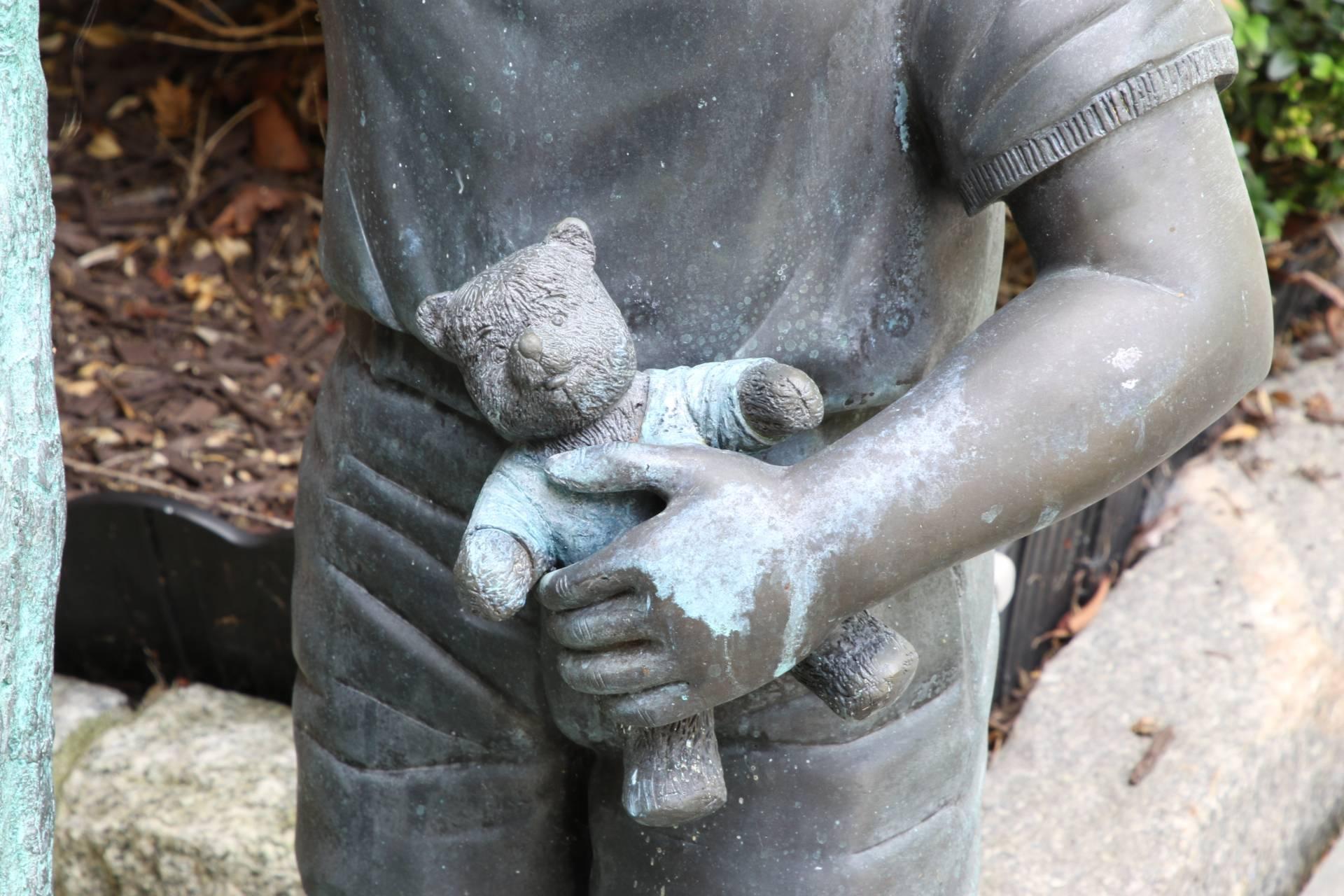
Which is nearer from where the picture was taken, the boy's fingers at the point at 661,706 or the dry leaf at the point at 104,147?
the boy's fingers at the point at 661,706

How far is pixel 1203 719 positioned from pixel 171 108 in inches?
113

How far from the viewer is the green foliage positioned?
9.56ft

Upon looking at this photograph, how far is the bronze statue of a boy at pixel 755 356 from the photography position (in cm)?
101

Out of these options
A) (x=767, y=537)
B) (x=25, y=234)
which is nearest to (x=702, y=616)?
(x=767, y=537)

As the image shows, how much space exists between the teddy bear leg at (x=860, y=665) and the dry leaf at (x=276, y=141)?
10.0 feet

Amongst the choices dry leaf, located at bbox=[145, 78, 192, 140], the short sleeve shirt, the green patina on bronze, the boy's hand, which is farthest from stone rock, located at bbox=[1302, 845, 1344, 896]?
dry leaf, located at bbox=[145, 78, 192, 140]

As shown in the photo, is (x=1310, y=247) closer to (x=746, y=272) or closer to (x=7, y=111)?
(x=746, y=272)

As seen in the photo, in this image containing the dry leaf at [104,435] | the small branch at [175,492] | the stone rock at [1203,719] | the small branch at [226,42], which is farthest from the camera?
the small branch at [226,42]

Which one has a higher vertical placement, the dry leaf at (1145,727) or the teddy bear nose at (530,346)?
the teddy bear nose at (530,346)

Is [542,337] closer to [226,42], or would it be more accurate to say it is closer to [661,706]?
[661,706]

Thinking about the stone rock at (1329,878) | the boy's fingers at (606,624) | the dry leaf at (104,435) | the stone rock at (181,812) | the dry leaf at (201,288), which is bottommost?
the stone rock at (1329,878)

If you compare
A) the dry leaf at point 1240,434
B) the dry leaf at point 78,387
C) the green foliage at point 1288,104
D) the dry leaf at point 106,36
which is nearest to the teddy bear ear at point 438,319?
the green foliage at point 1288,104

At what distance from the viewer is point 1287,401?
3.26 m

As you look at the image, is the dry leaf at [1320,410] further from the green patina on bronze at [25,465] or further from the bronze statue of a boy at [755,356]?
the green patina on bronze at [25,465]
